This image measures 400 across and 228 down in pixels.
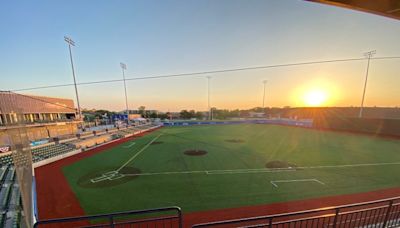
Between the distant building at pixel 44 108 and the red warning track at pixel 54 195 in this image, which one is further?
the distant building at pixel 44 108

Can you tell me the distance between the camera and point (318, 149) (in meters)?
14.9

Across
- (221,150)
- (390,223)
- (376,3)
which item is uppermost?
(376,3)

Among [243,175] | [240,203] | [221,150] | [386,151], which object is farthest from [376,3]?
[386,151]

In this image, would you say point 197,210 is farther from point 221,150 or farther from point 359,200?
point 221,150

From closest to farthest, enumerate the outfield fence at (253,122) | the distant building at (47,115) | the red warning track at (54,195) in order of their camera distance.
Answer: the red warning track at (54,195), the distant building at (47,115), the outfield fence at (253,122)

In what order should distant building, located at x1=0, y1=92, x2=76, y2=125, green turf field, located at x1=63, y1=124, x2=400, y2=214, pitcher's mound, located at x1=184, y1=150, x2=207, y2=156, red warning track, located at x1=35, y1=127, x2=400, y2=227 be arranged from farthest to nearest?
distant building, located at x1=0, y1=92, x2=76, y2=125 < pitcher's mound, located at x1=184, y1=150, x2=207, y2=156 < green turf field, located at x1=63, y1=124, x2=400, y2=214 < red warning track, located at x1=35, y1=127, x2=400, y2=227

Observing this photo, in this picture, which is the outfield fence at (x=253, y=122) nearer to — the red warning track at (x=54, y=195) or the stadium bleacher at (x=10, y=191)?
the stadium bleacher at (x=10, y=191)

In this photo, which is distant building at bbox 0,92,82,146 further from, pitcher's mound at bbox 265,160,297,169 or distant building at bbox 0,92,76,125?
pitcher's mound at bbox 265,160,297,169

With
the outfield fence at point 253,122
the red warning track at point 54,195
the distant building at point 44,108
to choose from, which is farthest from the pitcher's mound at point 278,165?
the distant building at point 44,108

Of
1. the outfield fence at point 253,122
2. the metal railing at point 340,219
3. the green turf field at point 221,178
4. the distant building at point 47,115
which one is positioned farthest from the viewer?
the outfield fence at point 253,122

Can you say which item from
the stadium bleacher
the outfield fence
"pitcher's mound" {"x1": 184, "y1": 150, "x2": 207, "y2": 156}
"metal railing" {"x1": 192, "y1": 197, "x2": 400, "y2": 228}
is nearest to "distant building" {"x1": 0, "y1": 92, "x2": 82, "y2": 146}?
the stadium bleacher

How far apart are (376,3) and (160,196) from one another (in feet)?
30.2

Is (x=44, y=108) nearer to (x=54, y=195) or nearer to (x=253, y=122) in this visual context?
(x=54, y=195)

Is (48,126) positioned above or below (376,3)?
below
